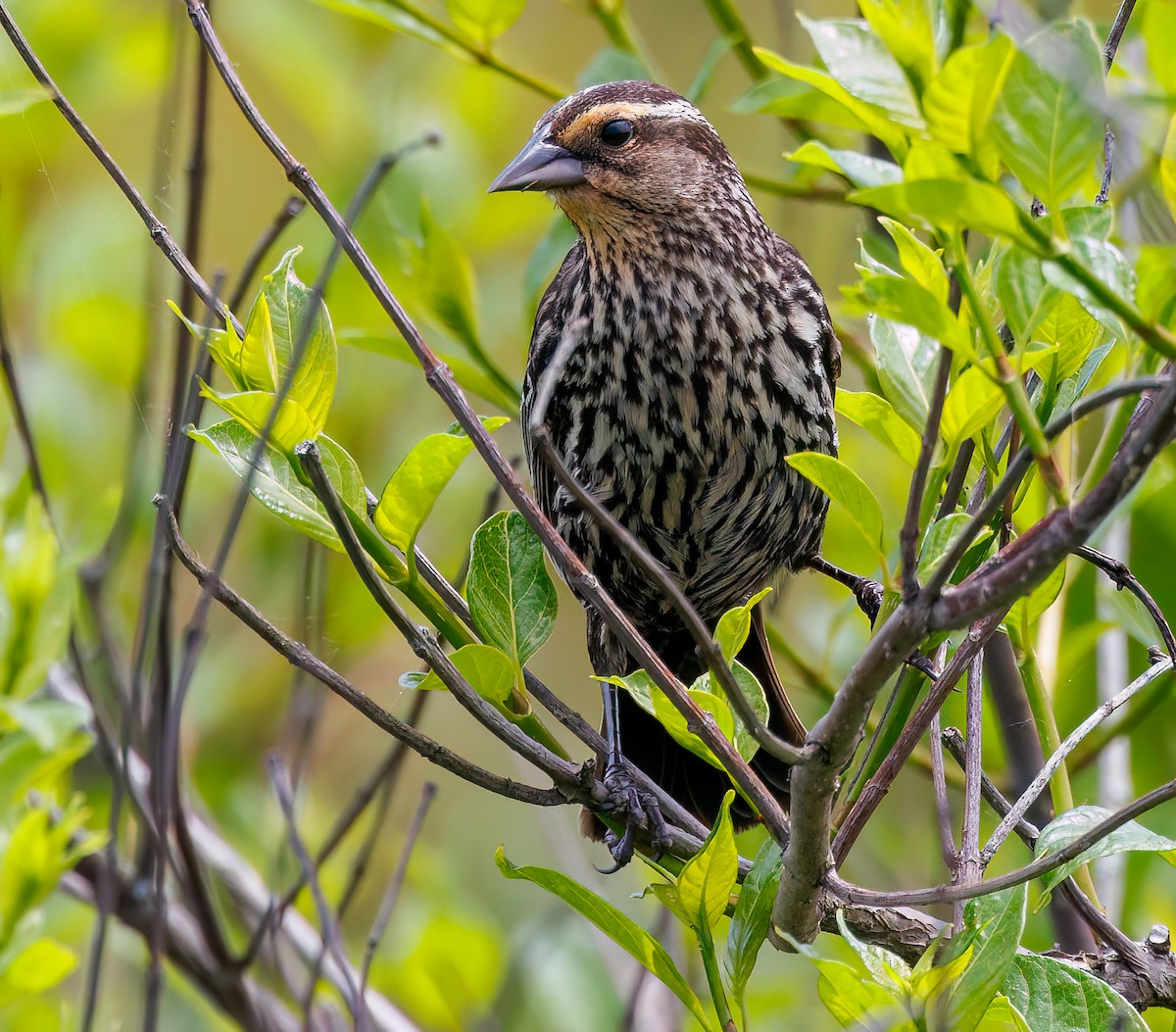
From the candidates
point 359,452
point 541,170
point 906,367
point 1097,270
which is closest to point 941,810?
point 906,367

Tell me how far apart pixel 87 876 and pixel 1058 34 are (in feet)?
6.09

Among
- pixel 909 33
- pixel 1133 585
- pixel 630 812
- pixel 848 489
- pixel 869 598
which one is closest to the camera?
pixel 909 33

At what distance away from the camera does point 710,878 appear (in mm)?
1341

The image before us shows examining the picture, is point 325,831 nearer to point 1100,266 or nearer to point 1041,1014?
point 1041,1014

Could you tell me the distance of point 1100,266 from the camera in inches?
37.9

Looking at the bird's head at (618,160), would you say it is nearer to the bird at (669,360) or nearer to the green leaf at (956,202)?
the bird at (669,360)

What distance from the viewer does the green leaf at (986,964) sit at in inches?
48.4

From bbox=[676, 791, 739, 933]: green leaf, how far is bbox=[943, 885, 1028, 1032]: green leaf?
0.71ft

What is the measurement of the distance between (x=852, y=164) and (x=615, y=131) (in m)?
1.24

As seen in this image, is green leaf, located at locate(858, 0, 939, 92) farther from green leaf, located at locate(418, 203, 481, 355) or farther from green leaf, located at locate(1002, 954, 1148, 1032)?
green leaf, located at locate(418, 203, 481, 355)

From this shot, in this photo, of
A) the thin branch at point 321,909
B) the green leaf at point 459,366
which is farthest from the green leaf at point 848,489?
the green leaf at point 459,366

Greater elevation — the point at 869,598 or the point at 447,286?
the point at 447,286

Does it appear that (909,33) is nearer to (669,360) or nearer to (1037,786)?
(1037,786)

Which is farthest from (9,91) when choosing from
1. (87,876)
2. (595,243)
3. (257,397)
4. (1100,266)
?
(1100,266)
